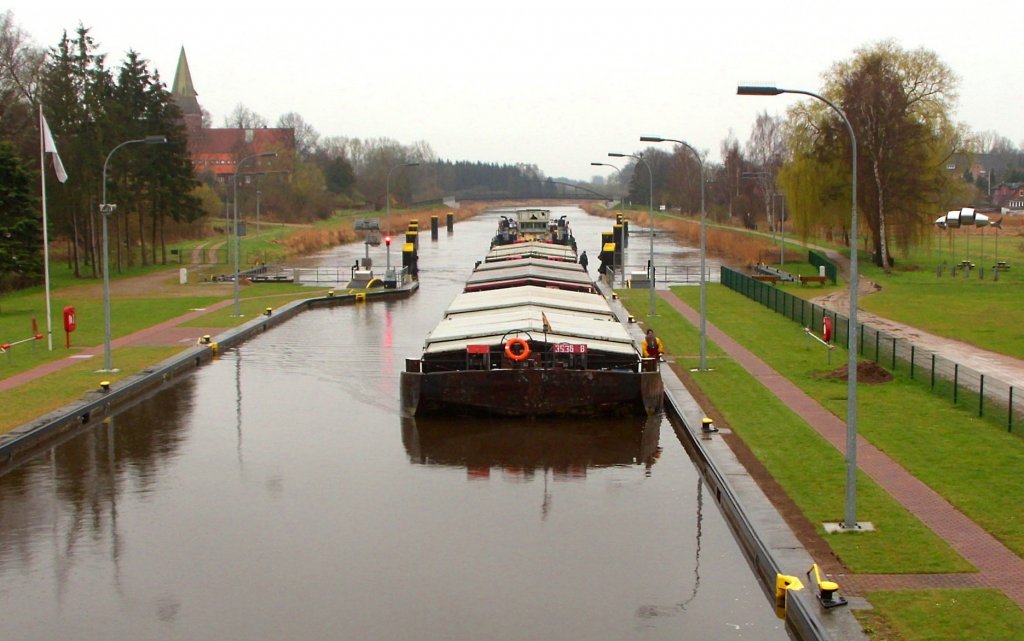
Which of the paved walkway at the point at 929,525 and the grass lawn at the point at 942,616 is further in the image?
the paved walkway at the point at 929,525

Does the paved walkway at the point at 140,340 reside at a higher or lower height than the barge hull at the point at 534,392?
lower

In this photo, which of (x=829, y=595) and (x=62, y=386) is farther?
(x=62, y=386)

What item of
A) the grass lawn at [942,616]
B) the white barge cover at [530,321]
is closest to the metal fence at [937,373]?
the white barge cover at [530,321]

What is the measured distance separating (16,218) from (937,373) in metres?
37.0

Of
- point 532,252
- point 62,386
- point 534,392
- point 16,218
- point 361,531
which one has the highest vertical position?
point 16,218

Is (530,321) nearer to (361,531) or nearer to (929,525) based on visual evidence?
(361,531)

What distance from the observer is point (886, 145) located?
226ft

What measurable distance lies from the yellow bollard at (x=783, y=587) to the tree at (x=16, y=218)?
4077 cm

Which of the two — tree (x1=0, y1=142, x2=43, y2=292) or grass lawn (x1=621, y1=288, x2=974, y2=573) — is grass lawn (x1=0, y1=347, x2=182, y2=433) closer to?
tree (x1=0, y1=142, x2=43, y2=292)

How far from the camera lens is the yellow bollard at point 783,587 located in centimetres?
1462

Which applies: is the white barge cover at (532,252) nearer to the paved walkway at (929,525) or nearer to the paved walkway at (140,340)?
the paved walkway at (140,340)

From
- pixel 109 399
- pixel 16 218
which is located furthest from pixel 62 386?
pixel 16 218

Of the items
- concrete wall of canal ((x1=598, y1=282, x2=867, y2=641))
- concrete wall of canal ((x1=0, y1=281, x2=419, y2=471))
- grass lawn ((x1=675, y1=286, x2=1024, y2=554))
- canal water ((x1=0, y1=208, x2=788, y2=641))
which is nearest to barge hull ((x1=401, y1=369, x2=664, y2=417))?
canal water ((x1=0, y1=208, x2=788, y2=641))

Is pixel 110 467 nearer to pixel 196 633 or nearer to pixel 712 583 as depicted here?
pixel 196 633
